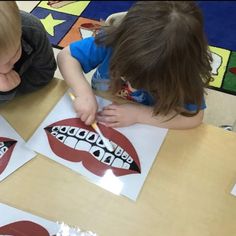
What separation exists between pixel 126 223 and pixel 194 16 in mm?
358

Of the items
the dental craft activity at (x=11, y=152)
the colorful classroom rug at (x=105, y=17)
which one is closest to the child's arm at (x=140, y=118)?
the dental craft activity at (x=11, y=152)

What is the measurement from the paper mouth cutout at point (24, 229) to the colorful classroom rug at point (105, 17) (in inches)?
37.9

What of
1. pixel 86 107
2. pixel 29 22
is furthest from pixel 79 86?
pixel 29 22

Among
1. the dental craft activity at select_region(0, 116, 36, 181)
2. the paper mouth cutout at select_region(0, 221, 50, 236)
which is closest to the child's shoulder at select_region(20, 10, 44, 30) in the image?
the dental craft activity at select_region(0, 116, 36, 181)

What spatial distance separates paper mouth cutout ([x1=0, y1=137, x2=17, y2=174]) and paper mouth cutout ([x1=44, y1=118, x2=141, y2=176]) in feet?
0.24

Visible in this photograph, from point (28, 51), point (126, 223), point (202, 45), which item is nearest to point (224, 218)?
point (126, 223)

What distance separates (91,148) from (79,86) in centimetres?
14

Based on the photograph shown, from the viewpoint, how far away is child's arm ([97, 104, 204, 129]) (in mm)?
735

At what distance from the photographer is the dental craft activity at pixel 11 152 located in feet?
2.27

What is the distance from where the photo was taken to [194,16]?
1.86ft

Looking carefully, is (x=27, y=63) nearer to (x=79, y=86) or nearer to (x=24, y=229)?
(x=79, y=86)

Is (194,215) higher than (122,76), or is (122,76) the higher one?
(122,76)

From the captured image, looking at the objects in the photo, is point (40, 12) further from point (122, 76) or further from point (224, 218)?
point (224, 218)

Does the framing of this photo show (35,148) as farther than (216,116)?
No
